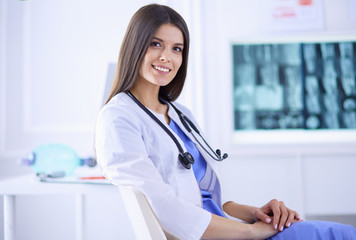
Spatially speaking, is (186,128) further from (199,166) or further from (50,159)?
(50,159)

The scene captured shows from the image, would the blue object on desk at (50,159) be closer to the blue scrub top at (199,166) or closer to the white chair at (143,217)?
the blue scrub top at (199,166)

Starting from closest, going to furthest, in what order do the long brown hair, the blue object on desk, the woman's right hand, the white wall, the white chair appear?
1. the white chair
2. the woman's right hand
3. the long brown hair
4. the blue object on desk
5. the white wall

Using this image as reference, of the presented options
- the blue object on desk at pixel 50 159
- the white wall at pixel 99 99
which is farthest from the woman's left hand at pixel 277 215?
the white wall at pixel 99 99

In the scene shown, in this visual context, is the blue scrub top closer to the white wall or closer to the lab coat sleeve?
the lab coat sleeve

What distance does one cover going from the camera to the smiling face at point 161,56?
3.74 feet

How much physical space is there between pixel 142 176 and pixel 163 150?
0.45 feet

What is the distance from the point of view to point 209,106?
253 cm

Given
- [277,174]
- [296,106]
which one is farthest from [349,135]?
[277,174]

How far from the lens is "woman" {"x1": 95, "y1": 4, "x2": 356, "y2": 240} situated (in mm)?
931

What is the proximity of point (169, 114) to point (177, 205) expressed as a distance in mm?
418

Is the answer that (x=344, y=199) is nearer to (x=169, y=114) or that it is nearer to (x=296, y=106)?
(x=296, y=106)

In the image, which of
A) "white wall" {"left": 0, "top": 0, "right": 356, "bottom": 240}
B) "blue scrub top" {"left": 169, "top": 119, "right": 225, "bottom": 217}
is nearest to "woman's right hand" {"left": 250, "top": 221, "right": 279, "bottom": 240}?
"blue scrub top" {"left": 169, "top": 119, "right": 225, "bottom": 217}

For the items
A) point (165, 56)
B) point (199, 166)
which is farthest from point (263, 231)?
point (165, 56)

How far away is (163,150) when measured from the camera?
1029mm
